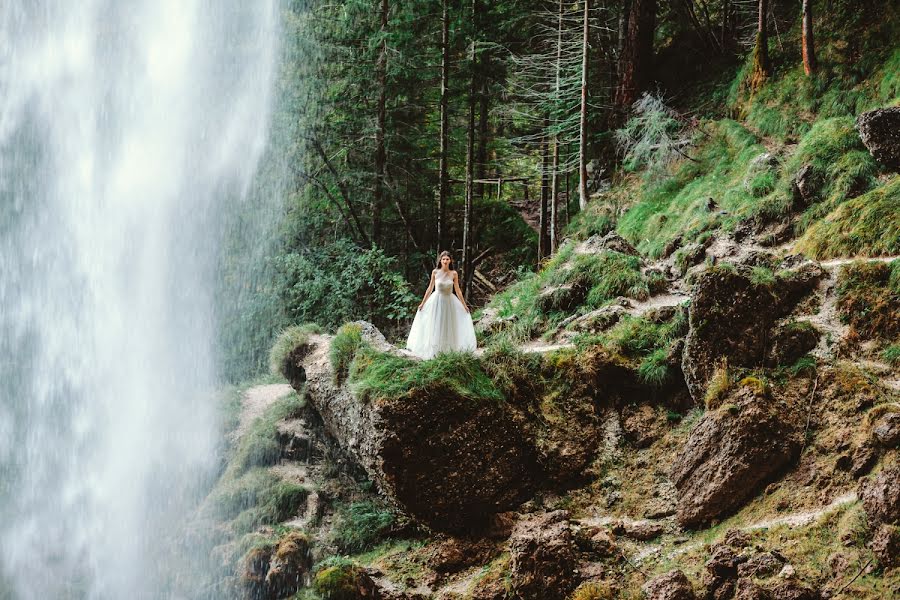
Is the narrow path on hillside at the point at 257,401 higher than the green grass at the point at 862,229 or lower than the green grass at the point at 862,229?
lower

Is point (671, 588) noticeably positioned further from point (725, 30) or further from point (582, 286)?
point (725, 30)

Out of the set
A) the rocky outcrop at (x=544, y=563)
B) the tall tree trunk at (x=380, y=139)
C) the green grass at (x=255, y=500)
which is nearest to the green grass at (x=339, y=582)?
the rocky outcrop at (x=544, y=563)

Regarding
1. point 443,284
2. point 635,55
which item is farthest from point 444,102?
point 443,284

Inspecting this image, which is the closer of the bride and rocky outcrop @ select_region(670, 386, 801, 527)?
rocky outcrop @ select_region(670, 386, 801, 527)

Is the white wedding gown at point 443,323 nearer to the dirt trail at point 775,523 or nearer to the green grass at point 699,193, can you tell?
the dirt trail at point 775,523

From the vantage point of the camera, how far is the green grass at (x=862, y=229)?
29.0 ft

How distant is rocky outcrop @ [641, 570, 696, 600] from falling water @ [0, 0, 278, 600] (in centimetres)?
752

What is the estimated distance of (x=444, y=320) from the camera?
10.7 m

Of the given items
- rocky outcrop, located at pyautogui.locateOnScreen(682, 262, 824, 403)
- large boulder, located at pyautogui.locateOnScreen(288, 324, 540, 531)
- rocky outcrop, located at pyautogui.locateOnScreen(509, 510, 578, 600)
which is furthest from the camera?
large boulder, located at pyautogui.locateOnScreen(288, 324, 540, 531)

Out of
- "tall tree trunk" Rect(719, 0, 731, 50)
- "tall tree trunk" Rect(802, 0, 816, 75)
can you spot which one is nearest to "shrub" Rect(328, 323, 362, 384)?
"tall tree trunk" Rect(802, 0, 816, 75)

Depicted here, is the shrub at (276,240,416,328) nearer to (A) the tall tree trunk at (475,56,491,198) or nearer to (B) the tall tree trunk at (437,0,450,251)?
(B) the tall tree trunk at (437,0,450,251)

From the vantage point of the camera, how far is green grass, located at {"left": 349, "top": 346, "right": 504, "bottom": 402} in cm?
893

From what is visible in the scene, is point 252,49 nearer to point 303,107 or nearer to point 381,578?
point 303,107

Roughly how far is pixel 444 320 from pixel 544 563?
4197 millimetres
